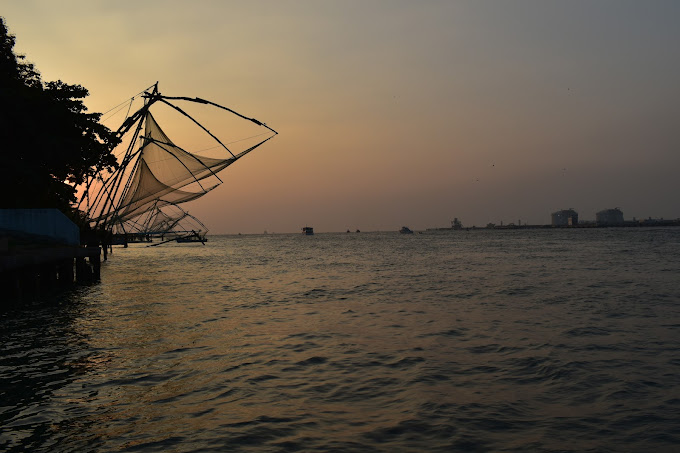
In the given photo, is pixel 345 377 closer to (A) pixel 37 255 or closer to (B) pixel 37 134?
(A) pixel 37 255

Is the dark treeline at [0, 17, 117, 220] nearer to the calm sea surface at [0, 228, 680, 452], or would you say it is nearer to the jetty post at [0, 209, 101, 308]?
the jetty post at [0, 209, 101, 308]

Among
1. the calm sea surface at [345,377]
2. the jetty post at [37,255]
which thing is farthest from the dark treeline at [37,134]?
the calm sea surface at [345,377]

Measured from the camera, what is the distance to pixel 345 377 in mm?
7844

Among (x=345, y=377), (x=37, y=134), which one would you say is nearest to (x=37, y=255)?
(x=37, y=134)

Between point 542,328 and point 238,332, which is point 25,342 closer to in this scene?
point 238,332

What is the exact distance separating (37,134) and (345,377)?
78.7ft

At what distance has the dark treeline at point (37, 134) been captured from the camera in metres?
24.3

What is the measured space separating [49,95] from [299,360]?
25.2 m

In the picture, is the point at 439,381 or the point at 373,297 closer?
the point at 439,381

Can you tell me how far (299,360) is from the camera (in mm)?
8992

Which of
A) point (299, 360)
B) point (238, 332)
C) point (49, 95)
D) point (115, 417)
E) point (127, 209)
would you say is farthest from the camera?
point (127, 209)

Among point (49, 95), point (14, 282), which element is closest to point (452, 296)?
point (14, 282)

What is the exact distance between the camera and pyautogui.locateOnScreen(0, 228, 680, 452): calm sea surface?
5.42 m

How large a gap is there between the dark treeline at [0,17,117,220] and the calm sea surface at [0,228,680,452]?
38.1 feet
